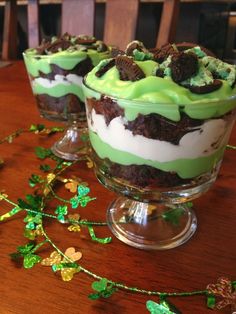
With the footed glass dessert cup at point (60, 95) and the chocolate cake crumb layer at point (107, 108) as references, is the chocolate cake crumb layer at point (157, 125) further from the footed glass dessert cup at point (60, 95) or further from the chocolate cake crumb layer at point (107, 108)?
the footed glass dessert cup at point (60, 95)

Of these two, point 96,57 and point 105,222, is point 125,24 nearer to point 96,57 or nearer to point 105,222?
point 96,57

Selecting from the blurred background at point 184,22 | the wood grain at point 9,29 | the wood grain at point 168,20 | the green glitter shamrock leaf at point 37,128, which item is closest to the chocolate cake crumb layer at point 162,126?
the green glitter shamrock leaf at point 37,128

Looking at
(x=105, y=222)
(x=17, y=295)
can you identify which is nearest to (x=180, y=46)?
(x=105, y=222)

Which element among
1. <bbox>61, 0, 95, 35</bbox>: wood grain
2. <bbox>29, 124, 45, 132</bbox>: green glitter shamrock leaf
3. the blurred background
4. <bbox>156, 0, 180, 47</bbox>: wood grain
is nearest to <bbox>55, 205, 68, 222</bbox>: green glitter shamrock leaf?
<bbox>29, 124, 45, 132</bbox>: green glitter shamrock leaf

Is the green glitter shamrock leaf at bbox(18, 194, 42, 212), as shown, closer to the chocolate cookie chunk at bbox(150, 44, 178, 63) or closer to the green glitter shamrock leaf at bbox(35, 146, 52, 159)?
the green glitter shamrock leaf at bbox(35, 146, 52, 159)

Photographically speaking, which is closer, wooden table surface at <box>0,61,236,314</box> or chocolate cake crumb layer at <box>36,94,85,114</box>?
wooden table surface at <box>0,61,236,314</box>

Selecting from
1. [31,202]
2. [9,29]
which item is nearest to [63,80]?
[31,202]

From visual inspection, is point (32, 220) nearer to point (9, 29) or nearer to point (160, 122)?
point (160, 122)
